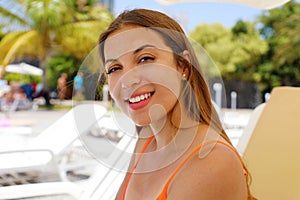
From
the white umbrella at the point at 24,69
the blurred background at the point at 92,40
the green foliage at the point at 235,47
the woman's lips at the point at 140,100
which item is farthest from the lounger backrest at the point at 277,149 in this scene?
the white umbrella at the point at 24,69

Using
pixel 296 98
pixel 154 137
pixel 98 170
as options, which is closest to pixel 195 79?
pixel 154 137

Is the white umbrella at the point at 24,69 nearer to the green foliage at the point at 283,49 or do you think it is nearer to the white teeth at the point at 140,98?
the green foliage at the point at 283,49

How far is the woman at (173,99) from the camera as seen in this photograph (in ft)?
1.74

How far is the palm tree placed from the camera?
878 cm

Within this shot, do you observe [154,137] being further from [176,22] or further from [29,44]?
[29,44]

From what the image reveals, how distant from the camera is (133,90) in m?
0.53

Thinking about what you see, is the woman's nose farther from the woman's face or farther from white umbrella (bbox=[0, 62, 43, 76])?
white umbrella (bbox=[0, 62, 43, 76])

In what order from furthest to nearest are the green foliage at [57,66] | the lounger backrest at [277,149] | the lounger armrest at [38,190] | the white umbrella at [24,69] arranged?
1. the white umbrella at [24,69]
2. the green foliage at [57,66]
3. the lounger armrest at [38,190]
4. the lounger backrest at [277,149]

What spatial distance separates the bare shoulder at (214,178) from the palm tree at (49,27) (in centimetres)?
834

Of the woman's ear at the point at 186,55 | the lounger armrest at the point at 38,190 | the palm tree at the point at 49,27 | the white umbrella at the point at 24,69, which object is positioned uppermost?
the woman's ear at the point at 186,55

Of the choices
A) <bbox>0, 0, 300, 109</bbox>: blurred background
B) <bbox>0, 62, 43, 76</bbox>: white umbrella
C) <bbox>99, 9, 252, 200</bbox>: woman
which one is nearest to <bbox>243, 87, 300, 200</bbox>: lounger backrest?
<bbox>99, 9, 252, 200</bbox>: woman

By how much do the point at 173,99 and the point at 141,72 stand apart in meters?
0.06

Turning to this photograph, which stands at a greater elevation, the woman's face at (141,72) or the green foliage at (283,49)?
the woman's face at (141,72)

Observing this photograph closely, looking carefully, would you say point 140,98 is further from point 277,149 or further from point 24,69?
point 24,69
